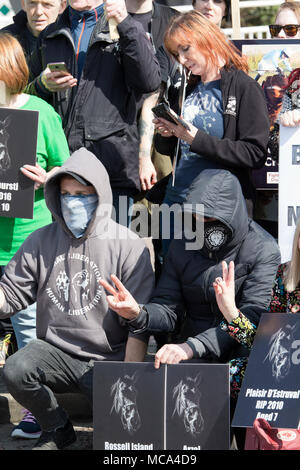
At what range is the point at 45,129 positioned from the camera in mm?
5629

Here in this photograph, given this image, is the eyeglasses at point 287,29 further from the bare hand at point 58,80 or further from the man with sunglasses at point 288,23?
the bare hand at point 58,80

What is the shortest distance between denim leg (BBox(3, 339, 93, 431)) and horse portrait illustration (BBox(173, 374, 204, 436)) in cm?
72

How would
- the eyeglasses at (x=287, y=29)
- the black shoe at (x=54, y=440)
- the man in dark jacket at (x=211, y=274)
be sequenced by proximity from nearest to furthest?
the man in dark jacket at (x=211, y=274) → the black shoe at (x=54, y=440) → the eyeglasses at (x=287, y=29)

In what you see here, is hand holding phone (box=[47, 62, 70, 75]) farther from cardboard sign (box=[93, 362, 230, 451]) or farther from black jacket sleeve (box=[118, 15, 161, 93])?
cardboard sign (box=[93, 362, 230, 451])

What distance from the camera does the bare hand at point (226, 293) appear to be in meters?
4.58

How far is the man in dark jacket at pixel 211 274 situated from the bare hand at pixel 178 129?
1.17 ft

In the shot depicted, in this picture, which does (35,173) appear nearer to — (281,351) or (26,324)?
(26,324)

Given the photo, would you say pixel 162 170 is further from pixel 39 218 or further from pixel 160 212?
pixel 39 218

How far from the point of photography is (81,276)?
199 inches

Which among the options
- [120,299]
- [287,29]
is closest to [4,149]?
[120,299]

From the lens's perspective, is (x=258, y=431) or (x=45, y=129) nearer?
(x=258, y=431)

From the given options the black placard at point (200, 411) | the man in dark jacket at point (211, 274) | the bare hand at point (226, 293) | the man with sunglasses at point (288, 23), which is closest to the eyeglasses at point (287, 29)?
the man with sunglasses at point (288, 23)
